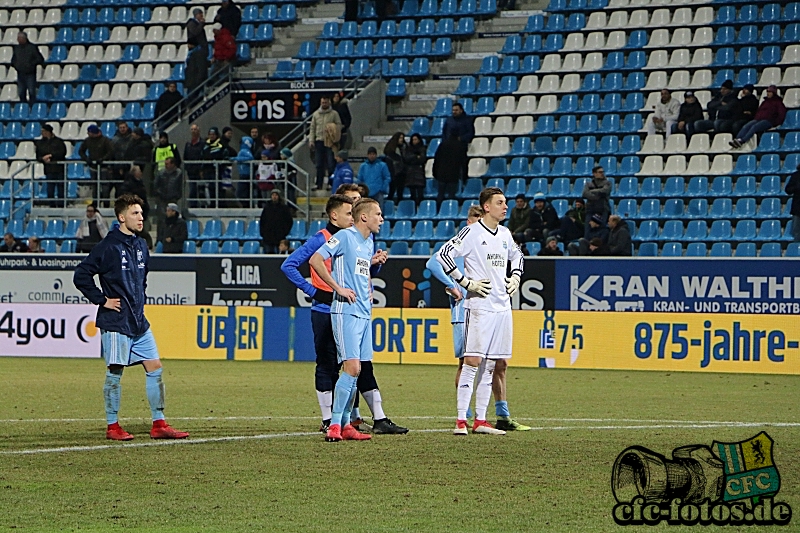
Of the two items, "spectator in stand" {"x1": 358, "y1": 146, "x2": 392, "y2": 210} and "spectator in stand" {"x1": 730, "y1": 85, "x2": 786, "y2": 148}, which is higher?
"spectator in stand" {"x1": 730, "y1": 85, "x2": 786, "y2": 148}

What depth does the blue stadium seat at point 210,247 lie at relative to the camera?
28891 mm

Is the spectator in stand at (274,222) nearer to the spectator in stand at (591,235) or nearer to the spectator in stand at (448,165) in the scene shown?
the spectator in stand at (448,165)

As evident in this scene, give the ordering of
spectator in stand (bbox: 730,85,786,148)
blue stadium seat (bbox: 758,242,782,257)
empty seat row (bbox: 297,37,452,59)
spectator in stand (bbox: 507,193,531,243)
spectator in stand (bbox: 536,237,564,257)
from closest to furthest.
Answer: spectator in stand (bbox: 536,237,564,257) → blue stadium seat (bbox: 758,242,782,257) → spectator in stand (bbox: 507,193,531,243) → spectator in stand (bbox: 730,85,786,148) → empty seat row (bbox: 297,37,452,59)

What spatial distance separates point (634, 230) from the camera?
2645 centimetres

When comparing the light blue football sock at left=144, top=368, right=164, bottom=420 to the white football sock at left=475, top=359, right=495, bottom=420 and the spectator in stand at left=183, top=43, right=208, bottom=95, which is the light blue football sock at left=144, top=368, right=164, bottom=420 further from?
the spectator in stand at left=183, top=43, right=208, bottom=95

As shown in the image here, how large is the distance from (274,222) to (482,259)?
15736 millimetres

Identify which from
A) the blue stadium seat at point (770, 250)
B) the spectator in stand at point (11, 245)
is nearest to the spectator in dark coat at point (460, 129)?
the blue stadium seat at point (770, 250)

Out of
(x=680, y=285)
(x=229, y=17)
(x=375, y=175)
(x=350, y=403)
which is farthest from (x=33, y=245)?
(x=350, y=403)

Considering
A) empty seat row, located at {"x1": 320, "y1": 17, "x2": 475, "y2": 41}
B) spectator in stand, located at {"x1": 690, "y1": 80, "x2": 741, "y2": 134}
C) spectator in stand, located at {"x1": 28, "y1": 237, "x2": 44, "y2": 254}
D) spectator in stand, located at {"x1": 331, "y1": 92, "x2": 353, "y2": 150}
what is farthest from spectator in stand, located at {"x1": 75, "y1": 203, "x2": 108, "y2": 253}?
spectator in stand, located at {"x1": 690, "y1": 80, "x2": 741, "y2": 134}

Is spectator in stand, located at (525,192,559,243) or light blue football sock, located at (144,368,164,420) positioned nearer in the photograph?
light blue football sock, located at (144,368,164,420)

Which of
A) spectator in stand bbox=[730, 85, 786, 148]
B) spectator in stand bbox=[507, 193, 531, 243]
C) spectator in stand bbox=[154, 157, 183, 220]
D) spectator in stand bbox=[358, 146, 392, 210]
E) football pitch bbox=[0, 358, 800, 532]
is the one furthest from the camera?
spectator in stand bbox=[154, 157, 183, 220]

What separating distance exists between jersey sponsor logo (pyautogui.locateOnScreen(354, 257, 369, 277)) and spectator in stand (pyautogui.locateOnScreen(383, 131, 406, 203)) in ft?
54.4

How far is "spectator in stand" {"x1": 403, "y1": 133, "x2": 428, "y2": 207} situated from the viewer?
1093 inches

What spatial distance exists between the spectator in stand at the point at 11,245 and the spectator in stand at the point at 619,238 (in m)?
12.5
